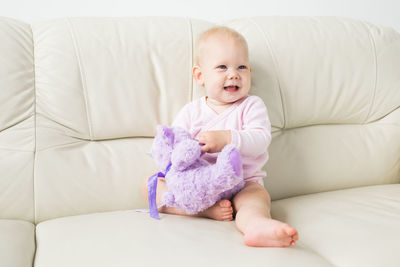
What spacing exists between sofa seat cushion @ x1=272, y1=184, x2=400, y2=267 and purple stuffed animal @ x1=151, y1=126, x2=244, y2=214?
0.81ft

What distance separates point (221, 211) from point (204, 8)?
1.11 m

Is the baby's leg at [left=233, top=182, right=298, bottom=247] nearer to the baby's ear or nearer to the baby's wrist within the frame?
the baby's wrist

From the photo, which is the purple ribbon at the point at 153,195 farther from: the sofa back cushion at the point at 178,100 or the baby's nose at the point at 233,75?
the baby's nose at the point at 233,75

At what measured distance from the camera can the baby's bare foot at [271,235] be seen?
0.96m

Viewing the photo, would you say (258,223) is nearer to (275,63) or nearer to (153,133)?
(153,133)

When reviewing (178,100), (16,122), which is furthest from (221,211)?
(16,122)

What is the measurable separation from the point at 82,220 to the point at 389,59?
4.43 feet

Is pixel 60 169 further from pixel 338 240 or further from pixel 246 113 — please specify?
pixel 338 240

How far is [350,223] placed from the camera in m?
1.15

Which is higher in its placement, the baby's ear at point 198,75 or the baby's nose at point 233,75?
the baby's nose at point 233,75

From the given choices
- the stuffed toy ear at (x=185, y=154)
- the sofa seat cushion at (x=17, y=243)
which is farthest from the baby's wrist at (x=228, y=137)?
the sofa seat cushion at (x=17, y=243)

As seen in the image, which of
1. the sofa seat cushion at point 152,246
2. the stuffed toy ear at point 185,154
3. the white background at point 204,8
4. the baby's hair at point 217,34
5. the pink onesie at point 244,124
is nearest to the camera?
the sofa seat cushion at point 152,246

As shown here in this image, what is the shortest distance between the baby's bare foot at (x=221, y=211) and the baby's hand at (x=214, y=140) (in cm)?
16

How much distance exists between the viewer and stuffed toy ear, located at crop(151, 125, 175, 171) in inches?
48.9
